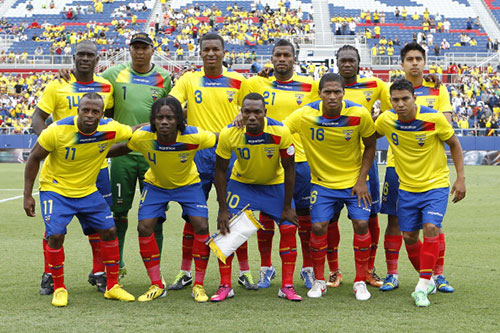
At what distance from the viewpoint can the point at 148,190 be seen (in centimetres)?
654

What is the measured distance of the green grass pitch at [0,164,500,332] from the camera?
207 inches

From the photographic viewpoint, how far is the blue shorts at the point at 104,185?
6.78 m

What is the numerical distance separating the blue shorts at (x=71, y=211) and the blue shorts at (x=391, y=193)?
2.81 meters

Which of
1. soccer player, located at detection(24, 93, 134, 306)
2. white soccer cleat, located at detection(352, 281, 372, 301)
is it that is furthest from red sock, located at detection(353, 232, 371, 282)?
soccer player, located at detection(24, 93, 134, 306)

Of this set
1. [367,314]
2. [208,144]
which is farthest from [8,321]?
[367,314]

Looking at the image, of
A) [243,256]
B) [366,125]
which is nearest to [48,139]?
[243,256]

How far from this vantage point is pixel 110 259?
20.8 feet

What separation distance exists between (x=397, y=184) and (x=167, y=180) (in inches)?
92.0

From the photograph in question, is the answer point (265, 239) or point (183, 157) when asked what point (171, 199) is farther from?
point (265, 239)

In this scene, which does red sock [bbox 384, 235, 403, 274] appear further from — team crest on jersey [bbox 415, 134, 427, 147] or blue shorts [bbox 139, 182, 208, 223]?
blue shorts [bbox 139, 182, 208, 223]

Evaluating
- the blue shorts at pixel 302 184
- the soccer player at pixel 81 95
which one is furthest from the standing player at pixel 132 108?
the blue shorts at pixel 302 184

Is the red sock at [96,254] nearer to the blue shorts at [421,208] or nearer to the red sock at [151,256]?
the red sock at [151,256]

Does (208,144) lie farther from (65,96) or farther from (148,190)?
(65,96)

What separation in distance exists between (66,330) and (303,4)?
147 feet
